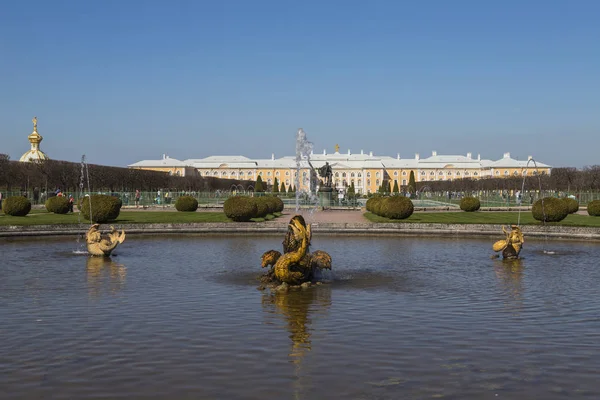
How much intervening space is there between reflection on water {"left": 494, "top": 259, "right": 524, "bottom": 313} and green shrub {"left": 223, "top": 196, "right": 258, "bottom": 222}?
1111cm

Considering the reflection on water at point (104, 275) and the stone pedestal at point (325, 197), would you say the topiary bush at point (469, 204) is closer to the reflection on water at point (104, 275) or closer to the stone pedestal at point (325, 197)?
the stone pedestal at point (325, 197)

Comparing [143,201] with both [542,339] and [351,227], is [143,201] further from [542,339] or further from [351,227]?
[542,339]

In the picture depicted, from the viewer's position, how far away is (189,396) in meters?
4.86

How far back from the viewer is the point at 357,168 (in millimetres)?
108562

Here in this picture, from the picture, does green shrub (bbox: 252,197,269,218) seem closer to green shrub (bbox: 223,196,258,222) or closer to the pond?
green shrub (bbox: 223,196,258,222)

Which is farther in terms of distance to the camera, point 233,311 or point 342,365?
point 233,311

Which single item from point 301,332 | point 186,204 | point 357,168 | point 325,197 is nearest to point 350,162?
point 357,168

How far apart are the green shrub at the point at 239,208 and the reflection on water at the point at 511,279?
36.4 feet

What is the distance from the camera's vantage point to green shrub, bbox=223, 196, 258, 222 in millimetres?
22469

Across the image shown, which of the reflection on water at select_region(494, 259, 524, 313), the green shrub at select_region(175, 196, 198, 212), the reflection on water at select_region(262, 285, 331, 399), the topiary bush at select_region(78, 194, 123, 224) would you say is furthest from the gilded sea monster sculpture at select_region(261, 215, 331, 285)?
the green shrub at select_region(175, 196, 198, 212)

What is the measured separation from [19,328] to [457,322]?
174 inches

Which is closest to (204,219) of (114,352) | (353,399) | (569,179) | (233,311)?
(233,311)

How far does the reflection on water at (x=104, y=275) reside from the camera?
9395 mm

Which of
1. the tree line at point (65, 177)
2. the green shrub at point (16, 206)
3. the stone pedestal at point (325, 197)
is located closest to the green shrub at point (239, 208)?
the green shrub at point (16, 206)
